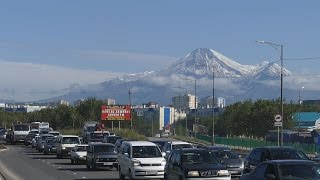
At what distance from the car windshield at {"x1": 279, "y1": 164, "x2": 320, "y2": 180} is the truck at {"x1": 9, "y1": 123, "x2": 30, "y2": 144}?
67.4 m

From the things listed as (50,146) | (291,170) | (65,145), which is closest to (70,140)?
(65,145)

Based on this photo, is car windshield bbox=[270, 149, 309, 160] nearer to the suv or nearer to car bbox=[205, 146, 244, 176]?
car bbox=[205, 146, 244, 176]

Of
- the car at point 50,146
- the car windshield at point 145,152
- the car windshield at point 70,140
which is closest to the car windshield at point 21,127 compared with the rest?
the car at point 50,146

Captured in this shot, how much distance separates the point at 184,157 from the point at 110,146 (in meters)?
14.3

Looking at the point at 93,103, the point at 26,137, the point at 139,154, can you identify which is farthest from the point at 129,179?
the point at 93,103

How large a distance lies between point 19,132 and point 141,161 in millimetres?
55452

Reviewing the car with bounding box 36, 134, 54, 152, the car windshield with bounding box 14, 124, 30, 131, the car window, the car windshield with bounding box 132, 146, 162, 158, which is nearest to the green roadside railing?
the car with bounding box 36, 134, 54, 152

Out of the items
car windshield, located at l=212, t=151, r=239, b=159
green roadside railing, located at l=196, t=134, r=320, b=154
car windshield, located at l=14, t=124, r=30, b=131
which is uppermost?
car windshield, located at l=14, t=124, r=30, b=131

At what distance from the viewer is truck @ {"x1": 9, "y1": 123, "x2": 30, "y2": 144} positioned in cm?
8162

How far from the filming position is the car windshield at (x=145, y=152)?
2959cm

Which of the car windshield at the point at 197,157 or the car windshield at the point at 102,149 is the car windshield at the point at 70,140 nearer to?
the car windshield at the point at 102,149

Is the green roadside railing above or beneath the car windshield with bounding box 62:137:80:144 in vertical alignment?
beneath

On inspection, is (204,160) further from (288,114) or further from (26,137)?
(288,114)

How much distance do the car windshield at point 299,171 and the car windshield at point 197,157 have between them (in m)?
7.93
